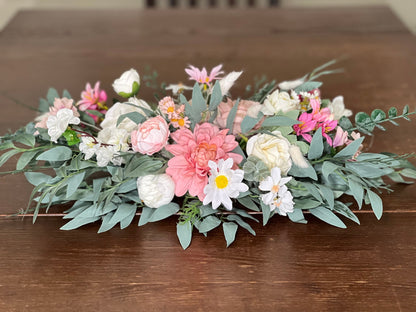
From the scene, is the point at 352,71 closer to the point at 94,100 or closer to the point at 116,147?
the point at 94,100

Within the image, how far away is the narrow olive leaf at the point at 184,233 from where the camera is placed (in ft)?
2.69

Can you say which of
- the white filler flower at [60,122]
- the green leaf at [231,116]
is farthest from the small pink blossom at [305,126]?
the white filler flower at [60,122]

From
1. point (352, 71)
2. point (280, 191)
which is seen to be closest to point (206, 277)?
point (280, 191)

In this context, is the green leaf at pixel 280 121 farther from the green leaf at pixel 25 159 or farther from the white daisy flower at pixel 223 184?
the green leaf at pixel 25 159

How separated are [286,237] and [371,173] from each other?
0.19 m

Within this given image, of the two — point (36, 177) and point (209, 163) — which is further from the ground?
point (209, 163)

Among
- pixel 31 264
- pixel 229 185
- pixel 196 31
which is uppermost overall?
pixel 229 185

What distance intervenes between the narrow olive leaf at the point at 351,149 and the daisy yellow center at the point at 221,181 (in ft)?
0.66

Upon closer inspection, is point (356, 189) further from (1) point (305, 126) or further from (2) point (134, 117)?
(2) point (134, 117)

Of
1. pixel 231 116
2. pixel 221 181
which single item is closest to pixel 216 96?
pixel 231 116

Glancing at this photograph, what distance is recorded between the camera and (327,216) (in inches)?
34.2

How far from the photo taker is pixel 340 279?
30.0 inches

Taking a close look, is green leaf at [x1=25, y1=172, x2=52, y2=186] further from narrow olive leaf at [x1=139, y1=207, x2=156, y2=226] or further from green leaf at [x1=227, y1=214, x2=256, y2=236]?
green leaf at [x1=227, y1=214, x2=256, y2=236]

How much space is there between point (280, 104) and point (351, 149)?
145 mm
